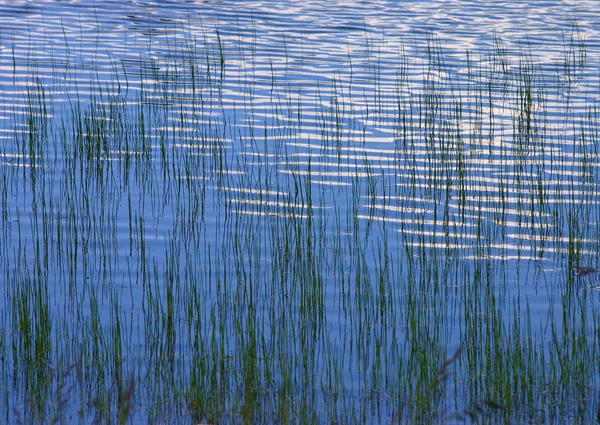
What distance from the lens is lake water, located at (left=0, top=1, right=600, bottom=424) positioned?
4246mm

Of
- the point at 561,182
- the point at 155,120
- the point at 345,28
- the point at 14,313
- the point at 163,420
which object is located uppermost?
the point at 345,28

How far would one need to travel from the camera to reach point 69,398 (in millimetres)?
4180

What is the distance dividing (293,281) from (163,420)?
5.23ft

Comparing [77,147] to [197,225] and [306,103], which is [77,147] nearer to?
[197,225]

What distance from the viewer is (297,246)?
5973 mm

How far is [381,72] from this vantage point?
12172mm

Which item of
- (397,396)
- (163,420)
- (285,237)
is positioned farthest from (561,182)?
(163,420)

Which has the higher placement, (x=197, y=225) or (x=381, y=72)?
(x=381, y=72)

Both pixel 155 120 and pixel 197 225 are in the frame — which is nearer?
pixel 197 225

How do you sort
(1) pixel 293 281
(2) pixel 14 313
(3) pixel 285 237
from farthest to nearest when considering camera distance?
(3) pixel 285 237, (1) pixel 293 281, (2) pixel 14 313

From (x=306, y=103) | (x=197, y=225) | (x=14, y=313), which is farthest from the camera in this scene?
(x=306, y=103)

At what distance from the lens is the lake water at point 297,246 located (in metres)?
4.25

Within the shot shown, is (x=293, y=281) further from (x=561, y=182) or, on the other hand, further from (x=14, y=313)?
(x=561, y=182)

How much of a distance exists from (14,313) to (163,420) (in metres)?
1.17
